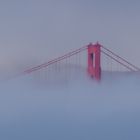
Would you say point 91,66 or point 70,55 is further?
point 70,55

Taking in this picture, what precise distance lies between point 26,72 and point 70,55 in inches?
39.1

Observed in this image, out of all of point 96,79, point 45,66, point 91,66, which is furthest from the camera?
point 45,66

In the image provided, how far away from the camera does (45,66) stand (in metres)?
6.70

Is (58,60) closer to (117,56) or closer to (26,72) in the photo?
(26,72)

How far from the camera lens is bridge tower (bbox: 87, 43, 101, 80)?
235 inches

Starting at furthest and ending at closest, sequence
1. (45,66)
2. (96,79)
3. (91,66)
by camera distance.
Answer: (45,66) → (91,66) → (96,79)

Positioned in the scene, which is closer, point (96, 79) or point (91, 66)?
point (96, 79)

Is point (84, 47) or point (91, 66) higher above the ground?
point (84, 47)

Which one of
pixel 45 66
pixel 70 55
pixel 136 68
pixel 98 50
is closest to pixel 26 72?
pixel 45 66

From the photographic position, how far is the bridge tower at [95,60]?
5.96 m

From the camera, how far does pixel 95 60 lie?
243 inches

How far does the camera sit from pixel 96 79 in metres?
5.73

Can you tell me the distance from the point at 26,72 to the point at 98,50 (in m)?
1.52

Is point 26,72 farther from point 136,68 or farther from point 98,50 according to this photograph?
point 136,68
